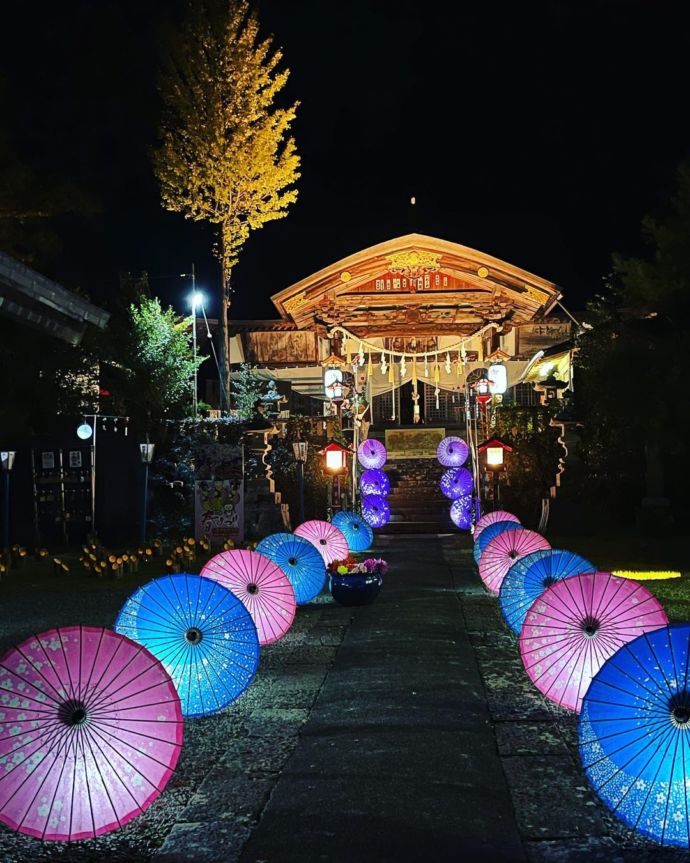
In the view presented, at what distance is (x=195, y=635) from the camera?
6324mm

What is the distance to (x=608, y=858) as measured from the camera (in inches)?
159

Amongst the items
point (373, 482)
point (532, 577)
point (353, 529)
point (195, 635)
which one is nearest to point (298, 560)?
point (532, 577)

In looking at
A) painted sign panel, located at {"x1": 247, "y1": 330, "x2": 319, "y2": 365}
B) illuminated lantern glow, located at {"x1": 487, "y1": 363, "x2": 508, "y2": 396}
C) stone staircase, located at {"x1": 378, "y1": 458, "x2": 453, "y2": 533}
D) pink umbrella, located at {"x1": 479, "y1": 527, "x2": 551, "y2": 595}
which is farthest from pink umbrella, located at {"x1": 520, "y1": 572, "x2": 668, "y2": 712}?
painted sign panel, located at {"x1": 247, "y1": 330, "x2": 319, "y2": 365}

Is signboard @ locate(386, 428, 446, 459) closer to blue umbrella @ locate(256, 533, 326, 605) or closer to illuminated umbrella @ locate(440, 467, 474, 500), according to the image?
illuminated umbrella @ locate(440, 467, 474, 500)

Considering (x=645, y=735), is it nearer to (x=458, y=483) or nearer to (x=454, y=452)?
(x=458, y=483)

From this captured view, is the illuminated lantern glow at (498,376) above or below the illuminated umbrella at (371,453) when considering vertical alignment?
above

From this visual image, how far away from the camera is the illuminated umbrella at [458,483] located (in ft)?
74.0

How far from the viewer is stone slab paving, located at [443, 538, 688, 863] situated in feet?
13.5

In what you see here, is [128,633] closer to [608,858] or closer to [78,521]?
[608,858]

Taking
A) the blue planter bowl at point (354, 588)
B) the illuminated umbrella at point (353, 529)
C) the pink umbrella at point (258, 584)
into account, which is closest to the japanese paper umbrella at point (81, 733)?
the pink umbrella at point (258, 584)

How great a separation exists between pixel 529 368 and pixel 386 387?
15.9 ft

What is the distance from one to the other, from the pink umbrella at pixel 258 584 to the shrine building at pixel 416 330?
579 inches

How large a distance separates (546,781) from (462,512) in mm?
17454

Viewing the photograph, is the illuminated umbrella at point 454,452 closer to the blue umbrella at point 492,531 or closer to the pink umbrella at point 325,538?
the blue umbrella at point 492,531
